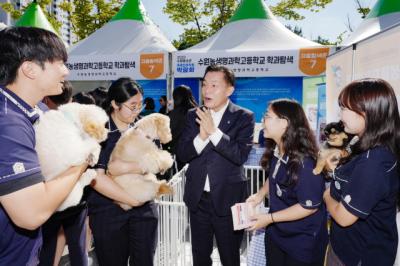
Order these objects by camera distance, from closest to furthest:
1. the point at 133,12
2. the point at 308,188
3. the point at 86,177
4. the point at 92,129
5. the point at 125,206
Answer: the point at 92,129
the point at 86,177
the point at 308,188
the point at 125,206
the point at 133,12

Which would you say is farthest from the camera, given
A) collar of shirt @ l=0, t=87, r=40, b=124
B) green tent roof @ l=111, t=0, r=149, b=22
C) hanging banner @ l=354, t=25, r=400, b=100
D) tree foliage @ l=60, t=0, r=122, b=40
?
tree foliage @ l=60, t=0, r=122, b=40

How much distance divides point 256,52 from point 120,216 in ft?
18.1

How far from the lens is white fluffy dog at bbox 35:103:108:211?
1.44 m

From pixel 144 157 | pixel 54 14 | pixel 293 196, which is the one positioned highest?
pixel 54 14

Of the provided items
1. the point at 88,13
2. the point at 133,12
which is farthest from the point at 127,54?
the point at 88,13

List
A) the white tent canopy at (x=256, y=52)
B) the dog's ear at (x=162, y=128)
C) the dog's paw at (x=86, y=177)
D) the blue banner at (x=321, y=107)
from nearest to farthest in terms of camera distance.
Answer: the dog's paw at (x=86, y=177)
the dog's ear at (x=162, y=128)
the blue banner at (x=321, y=107)
the white tent canopy at (x=256, y=52)

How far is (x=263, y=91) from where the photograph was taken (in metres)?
7.72

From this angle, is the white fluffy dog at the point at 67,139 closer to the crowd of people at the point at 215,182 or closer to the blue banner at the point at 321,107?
the crowd of people at the point at 215,182

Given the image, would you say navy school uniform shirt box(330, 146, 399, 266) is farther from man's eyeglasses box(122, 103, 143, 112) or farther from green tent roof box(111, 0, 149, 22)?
green tent roof box(111, 0, 149, 22)

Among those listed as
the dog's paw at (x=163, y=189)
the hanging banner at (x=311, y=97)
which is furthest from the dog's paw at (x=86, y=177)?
the hanging banner at (x=311, y=97)

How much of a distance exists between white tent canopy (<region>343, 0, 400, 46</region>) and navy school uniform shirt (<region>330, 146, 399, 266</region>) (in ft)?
19.2

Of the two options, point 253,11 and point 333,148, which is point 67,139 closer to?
point 333,148

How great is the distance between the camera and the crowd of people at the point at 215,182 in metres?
1.20

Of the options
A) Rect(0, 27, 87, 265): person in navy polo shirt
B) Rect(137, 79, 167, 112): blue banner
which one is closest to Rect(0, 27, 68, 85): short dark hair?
Rect(0, 27, 87, 265): person in navy polo shirt
